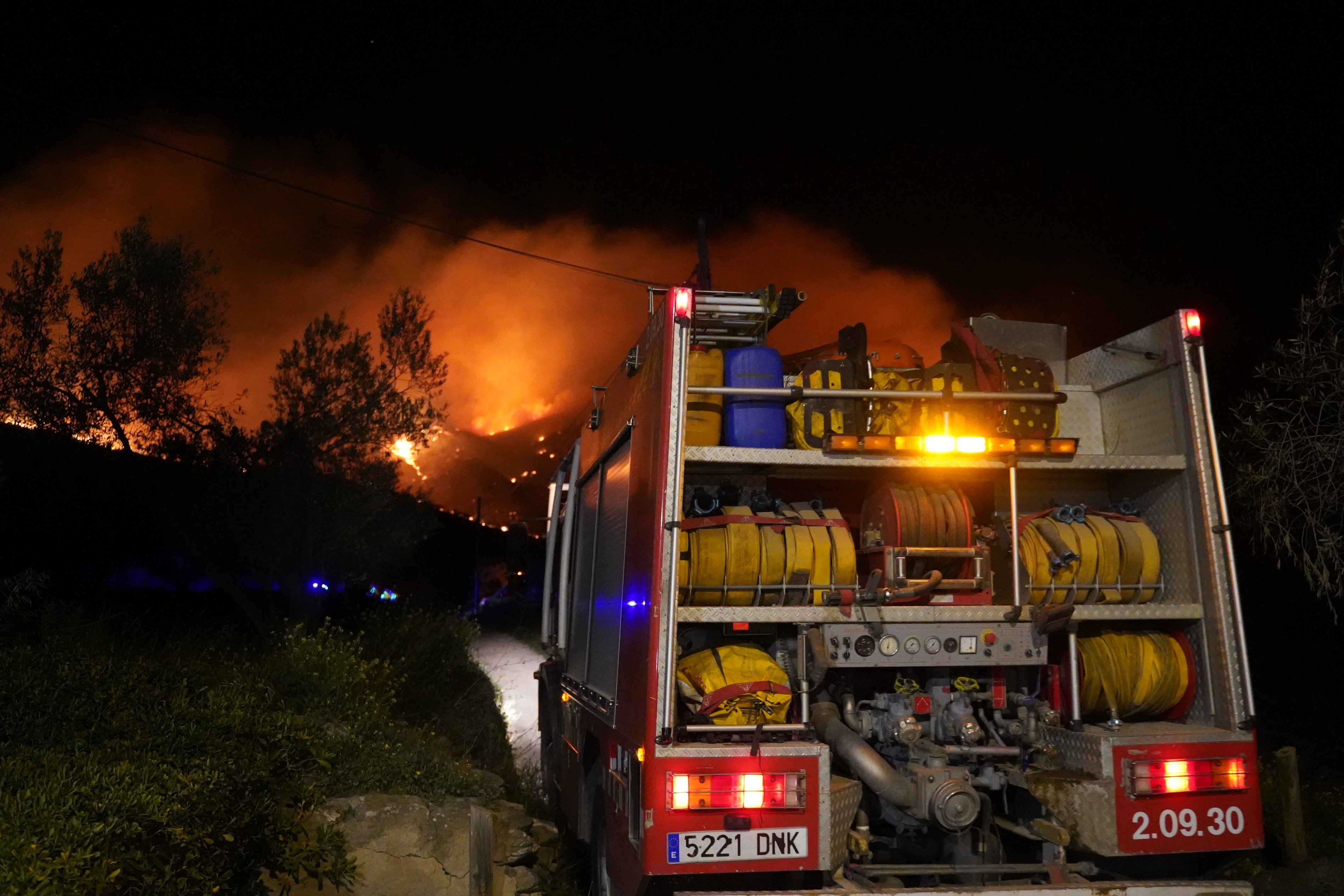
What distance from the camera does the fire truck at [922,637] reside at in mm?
4086

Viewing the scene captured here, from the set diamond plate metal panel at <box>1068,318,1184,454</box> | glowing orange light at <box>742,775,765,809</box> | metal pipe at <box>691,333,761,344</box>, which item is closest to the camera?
glowing orange light at <box>742,775,765,809</box>

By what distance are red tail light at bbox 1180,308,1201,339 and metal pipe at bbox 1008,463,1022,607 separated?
40.8 inches

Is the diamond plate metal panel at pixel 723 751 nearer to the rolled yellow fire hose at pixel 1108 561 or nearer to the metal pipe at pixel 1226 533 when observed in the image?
the rolled yellow fire hose at pixel 1108 561

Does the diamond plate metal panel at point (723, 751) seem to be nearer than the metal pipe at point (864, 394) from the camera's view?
Yes

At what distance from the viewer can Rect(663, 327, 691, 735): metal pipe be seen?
4.08 m

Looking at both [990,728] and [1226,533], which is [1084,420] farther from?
[990,728]

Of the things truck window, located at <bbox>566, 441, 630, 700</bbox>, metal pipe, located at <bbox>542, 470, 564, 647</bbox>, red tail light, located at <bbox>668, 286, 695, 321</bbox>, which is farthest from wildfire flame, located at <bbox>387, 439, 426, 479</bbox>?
red tail light, located at <bbox>668, 286, 695, 321</bbox>

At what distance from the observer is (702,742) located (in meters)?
4.14

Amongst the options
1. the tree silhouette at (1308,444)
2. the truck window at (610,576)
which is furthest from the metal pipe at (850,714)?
the tree silhouette at (1308,444)

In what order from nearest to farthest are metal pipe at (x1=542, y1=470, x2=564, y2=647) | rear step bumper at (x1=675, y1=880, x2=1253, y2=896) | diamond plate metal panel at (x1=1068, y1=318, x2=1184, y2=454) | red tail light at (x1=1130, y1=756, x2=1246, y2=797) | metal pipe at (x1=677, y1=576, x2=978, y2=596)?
rear step bumper at (x1=675, y1=880, x2=1253, y2=896) < red tail light at (x1=1130, y1=756, x2=1246, y2=797) < metal pipe at (x1=677, y1=576, x2=978, y2=596) < diamond plate metal panel at (x1=1068, y1=318, x2=1184, y2=454) < metal pipe at (x1=542, y1=470, x2=564, y2=647)

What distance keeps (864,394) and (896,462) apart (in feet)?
1.14

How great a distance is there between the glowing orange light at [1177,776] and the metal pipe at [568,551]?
373cm

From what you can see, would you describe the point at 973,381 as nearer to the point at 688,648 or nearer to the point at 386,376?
the point at 688,648

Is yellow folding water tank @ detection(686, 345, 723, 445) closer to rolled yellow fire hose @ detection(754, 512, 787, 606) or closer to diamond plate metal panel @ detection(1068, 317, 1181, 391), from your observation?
rolled yellow fire hose @ detection(754, 512, 787, 606)
